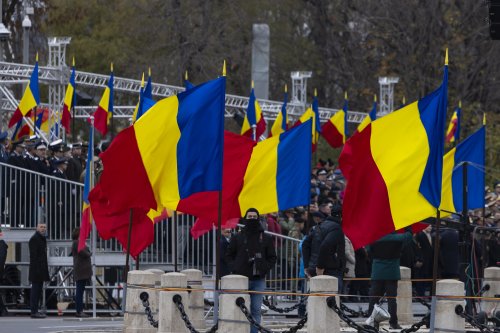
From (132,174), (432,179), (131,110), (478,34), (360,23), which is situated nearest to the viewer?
(432,179)

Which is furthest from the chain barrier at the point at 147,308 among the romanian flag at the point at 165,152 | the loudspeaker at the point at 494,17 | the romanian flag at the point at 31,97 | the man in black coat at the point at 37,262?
the romanian flag at the point at 31,97

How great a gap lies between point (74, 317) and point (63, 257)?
1376 mm

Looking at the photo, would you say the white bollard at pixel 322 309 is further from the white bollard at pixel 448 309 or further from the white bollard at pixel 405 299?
the white bollard at pixel 405 299

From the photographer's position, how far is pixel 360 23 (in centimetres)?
6328

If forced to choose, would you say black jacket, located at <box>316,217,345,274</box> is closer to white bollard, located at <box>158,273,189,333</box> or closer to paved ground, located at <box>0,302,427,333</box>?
paved ground, located at <box>0,302,427,333</box>

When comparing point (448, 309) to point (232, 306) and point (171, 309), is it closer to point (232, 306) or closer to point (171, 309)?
point (232, 306)

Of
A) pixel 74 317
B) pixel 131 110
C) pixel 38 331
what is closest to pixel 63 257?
pixel 74 317

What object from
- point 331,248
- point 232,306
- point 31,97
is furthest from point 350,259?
point 31,97

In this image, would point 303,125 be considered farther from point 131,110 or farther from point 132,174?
point 131,110

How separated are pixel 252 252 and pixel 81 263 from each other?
21.2 ft

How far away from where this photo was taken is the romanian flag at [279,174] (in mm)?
24828

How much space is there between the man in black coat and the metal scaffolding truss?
12.2m

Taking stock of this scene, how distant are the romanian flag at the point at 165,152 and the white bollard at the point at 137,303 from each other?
51.9 inches

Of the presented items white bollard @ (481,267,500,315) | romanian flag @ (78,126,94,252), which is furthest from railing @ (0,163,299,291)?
white bollard @ (481,267,500,315)
